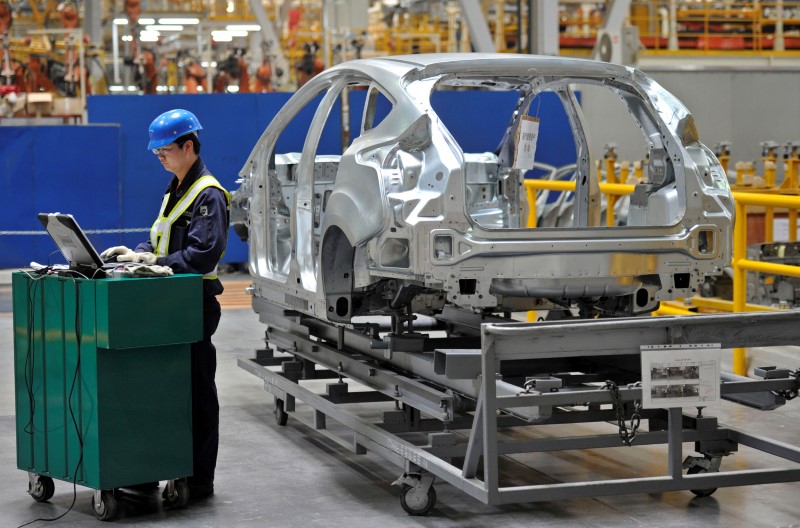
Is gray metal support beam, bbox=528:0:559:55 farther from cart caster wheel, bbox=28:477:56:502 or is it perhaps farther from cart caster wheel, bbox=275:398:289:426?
cart caster wheel, bbox=28:477:56:502

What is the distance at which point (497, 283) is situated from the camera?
17.7 ft

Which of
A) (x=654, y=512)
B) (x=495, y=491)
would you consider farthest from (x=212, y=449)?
(x=654, y=512)

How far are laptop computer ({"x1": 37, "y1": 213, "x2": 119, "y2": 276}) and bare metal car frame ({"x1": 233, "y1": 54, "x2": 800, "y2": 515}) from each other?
1.18m

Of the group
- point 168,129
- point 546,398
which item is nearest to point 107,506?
point 168,129

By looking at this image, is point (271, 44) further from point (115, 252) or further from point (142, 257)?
point (142, 257)

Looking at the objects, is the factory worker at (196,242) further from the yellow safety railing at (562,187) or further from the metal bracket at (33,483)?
the yellow safety railing at (562,187)

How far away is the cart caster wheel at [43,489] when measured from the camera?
5.29m

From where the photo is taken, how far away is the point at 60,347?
16.8 feet

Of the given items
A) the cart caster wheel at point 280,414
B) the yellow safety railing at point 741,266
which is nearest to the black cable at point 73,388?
the cart caster wheel at point 280,414

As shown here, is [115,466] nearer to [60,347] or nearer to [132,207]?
[60,347]

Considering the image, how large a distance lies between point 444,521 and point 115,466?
1372 millimetres

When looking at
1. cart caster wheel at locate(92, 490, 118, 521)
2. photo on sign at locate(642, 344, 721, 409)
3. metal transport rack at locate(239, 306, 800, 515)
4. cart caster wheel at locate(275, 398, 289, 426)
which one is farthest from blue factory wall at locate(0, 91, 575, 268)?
photo on sign at locate(642, 344, 721, 409)

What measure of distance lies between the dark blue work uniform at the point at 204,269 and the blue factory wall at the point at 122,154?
30.2ft

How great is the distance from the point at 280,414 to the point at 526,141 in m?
2.22
